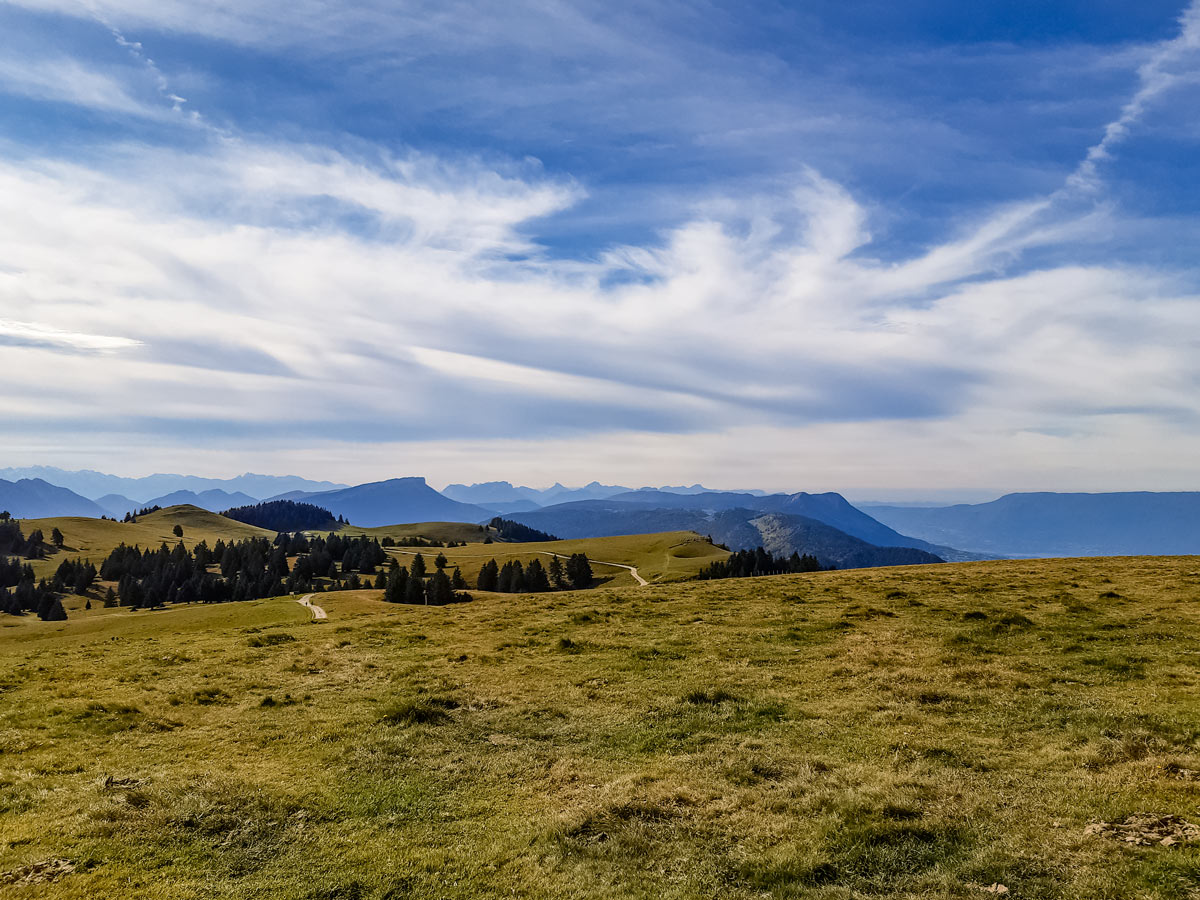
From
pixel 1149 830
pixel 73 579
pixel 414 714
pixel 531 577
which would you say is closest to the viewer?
A: pixel 1149 830

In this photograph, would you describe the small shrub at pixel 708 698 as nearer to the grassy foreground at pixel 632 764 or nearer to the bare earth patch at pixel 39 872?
the grassy foreground at pixel 632 764

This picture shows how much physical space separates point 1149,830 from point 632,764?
11.7m

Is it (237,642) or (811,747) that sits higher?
(811,747)

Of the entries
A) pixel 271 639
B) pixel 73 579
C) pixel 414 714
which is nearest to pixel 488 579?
pixel 271 639

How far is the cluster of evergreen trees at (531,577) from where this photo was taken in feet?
438

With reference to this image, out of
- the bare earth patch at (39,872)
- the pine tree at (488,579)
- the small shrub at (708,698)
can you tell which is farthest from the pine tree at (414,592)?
the bare earth patch at (39,872)

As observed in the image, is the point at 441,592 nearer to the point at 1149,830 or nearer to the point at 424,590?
the point at 424,590

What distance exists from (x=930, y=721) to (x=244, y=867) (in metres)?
19.4

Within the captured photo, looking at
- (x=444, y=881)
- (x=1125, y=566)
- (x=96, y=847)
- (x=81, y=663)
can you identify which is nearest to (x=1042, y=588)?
(x=1125, y=566)

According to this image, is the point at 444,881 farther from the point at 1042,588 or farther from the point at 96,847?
the point at 1042,588

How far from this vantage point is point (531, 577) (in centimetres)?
13412

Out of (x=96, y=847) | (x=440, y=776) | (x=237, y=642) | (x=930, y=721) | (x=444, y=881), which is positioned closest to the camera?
(x=444, y=881)

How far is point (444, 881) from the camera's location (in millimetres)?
11812

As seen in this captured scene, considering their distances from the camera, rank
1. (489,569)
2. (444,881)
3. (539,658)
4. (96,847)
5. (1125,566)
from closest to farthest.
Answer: (444,881) → (96,847) → (539,658) → (1125,566) → (489,569)
